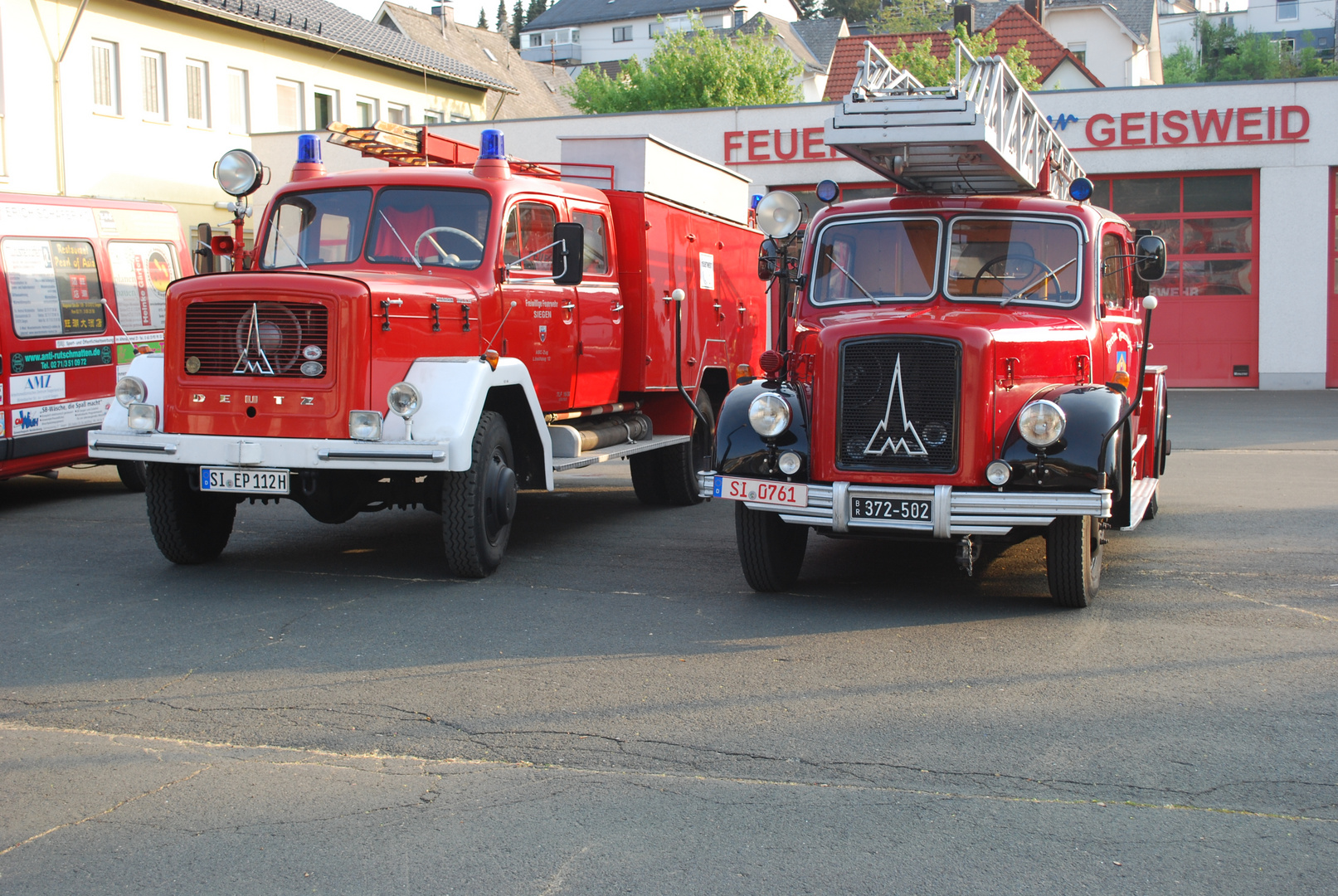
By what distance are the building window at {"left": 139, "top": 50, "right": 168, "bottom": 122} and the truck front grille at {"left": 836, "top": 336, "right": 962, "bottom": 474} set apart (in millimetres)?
25152

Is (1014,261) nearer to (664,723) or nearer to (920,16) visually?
(664,723)

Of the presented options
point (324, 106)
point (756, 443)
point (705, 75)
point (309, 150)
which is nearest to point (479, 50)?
point (705, 75)

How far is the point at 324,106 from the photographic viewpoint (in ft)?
110

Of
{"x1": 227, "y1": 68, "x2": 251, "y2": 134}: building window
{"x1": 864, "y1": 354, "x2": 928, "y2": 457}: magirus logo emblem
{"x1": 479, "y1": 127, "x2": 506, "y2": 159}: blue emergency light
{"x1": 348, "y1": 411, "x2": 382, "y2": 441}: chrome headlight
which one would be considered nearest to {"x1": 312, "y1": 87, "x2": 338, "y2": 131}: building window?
{"x1": 227, "y1": 68, "x2": 251, "y2": 134}: building window

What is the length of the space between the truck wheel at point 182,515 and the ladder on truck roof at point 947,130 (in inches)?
175

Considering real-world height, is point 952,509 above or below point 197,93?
below

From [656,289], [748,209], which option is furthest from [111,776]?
[748,209]

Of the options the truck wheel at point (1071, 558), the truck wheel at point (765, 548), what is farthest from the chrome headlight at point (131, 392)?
the truck wheel at point (1071, 558)

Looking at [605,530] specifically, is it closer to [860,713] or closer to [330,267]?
[330,267]

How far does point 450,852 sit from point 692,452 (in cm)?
772

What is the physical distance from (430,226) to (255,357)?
5.54 ft

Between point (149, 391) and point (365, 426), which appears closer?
point (365, 426)

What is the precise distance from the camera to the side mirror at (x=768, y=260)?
8523 mm

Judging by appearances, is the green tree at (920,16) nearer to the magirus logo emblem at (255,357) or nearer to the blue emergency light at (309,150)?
the blue emergency light at (309,150)
